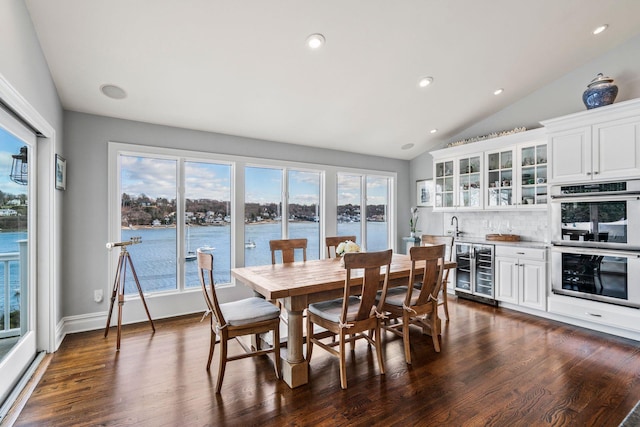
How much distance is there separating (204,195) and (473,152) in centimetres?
409

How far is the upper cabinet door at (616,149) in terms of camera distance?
325 cm

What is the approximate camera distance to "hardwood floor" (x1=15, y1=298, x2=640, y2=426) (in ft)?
6.79

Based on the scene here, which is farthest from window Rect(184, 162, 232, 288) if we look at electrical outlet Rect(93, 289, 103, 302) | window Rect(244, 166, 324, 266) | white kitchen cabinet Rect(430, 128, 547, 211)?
white kitchen cabinet Rect(430, 128, 547, 211)

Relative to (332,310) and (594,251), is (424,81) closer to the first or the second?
(594,251)

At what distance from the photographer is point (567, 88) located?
13.9 feet

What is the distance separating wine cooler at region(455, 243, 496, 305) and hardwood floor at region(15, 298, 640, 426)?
1.19m

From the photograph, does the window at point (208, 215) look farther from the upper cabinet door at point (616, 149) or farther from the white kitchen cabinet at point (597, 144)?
the upper cabinet door at point (616, 149)

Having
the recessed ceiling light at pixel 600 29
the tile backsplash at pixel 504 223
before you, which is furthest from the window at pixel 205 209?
the recessed ceiling light at pixel 600 29

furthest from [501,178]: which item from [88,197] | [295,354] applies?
[88,197]

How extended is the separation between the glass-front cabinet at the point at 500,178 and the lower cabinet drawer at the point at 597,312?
4.70 ft

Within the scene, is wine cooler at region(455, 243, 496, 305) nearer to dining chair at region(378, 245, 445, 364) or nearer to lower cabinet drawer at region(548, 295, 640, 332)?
lower cabinet drawer at region(548, 295, 640, 332)

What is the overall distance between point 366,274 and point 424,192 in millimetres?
4132

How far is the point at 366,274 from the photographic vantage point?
2451mm

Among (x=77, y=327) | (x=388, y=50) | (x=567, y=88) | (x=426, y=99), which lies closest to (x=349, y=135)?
(x=426, y=99)
